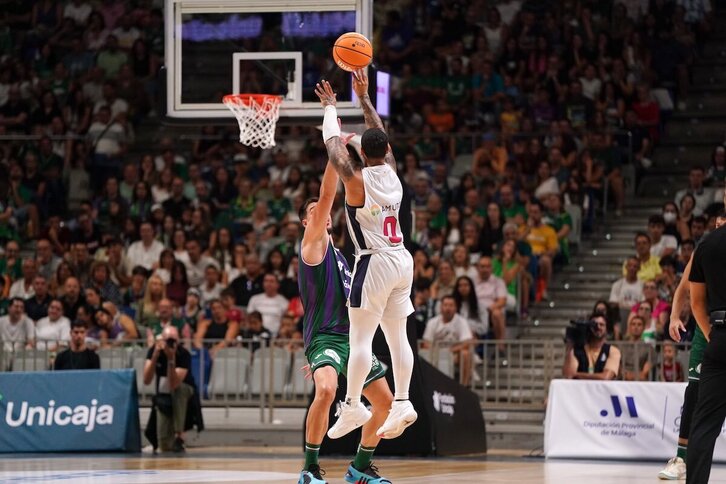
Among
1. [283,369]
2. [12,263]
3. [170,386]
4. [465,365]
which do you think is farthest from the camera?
[12,263]

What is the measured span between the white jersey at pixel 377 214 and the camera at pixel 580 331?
6.78 m

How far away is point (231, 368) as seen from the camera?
759 inches

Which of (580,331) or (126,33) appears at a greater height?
(126,33)

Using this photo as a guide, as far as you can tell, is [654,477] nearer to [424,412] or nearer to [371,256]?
[424,412]

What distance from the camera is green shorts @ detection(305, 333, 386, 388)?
11.0 metres

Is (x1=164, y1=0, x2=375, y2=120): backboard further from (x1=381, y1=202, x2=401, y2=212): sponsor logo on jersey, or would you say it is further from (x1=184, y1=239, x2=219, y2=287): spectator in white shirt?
(x1=184, y1=239, x2=219, y2=287): spectator in white shirt

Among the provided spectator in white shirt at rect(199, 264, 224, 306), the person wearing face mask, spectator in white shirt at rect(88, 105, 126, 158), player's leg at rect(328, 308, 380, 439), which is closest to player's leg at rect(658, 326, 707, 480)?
player's leg at rect(328, 308, 380, 439)

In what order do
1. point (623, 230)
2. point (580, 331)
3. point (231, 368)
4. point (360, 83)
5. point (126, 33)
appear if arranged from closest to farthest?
point (360, 83) < point (580, 331) < point (231, 368) < point (623, 230) < point (126, 33)

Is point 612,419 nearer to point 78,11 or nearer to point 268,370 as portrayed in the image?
point 268,370

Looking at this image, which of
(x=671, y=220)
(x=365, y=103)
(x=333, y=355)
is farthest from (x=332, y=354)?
(x=671, y=220)

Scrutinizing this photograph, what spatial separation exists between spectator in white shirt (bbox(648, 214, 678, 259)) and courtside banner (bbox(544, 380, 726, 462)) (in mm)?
4371

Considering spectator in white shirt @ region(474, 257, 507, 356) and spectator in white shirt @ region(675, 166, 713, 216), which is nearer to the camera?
spectator in white shirt @ region(474, 257, 507, 356)

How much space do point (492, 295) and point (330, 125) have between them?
10.2 metres

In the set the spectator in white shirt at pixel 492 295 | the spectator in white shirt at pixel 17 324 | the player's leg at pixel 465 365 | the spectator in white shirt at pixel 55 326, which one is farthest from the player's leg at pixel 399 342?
the spectator in white shirt at pixel 17 324
